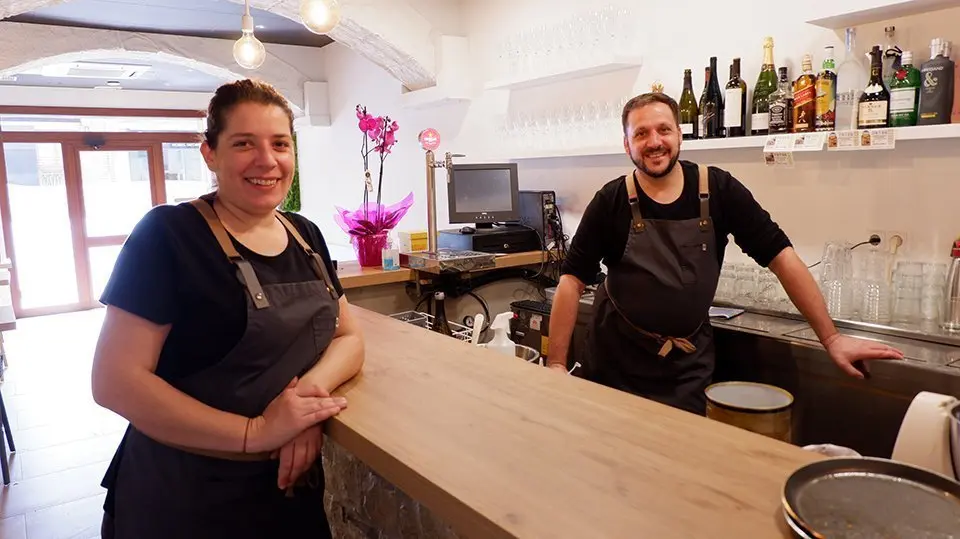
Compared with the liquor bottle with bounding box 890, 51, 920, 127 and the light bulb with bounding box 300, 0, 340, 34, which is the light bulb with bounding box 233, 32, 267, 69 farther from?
the liquor bottle with bounding box 890, 51, 920, 127

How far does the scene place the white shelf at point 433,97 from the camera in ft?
15.2

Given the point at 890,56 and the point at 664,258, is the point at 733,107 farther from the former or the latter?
the point at 664,258

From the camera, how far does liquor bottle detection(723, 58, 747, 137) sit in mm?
2859

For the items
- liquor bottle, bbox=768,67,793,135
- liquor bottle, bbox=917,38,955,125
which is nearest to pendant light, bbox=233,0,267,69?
liquor bottle, bbox=768,67,793,135

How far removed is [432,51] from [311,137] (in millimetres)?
3324

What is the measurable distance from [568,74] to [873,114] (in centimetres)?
167

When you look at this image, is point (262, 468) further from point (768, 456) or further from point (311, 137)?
point (311, 137)

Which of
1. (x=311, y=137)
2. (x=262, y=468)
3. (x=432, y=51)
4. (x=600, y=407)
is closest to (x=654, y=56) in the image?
(x=432, y=51)

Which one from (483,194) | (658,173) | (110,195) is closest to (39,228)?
(110,195)

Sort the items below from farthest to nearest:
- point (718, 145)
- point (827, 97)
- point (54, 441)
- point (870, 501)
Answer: point (54, 441) < point (718, 145) < point (827, 97) < point (870, 501)

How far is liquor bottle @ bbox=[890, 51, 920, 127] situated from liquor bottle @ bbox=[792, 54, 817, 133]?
270 millimetres

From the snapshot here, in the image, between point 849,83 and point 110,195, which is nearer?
point 849,83

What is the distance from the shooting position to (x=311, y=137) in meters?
7.59

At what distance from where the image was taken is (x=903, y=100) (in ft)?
7.65
